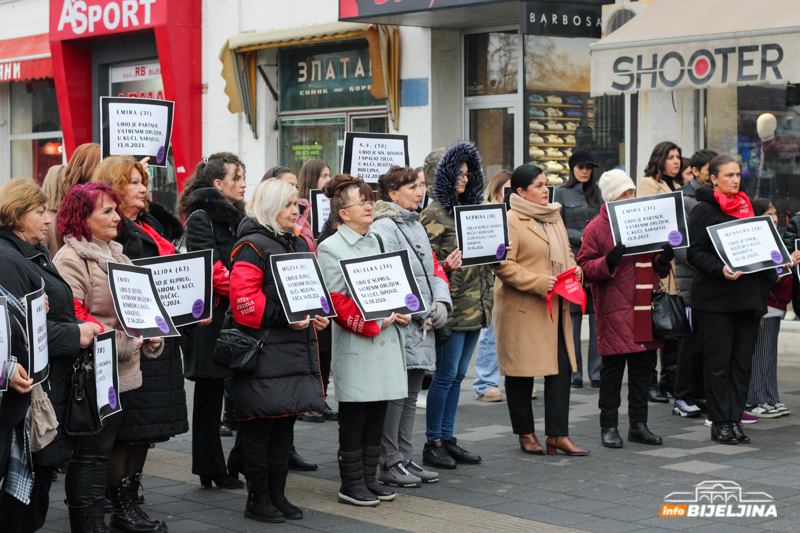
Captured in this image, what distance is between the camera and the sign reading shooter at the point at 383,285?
5.63m

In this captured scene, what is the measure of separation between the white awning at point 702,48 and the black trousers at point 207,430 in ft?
19.6

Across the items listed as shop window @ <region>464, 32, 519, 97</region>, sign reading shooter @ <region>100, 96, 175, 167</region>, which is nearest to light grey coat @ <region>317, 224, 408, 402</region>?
sign reading shooter @ <region>100, 96, 175, 167</region>

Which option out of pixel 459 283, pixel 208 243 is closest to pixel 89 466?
pixel 208 243

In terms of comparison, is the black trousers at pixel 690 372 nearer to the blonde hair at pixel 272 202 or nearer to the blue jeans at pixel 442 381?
the blue jeans at pixel 442 381

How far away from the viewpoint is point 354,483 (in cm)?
585

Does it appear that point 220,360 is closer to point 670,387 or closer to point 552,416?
point 552,416

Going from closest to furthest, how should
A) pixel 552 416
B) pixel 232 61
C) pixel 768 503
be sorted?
pixel 768 503
pixel 552 416
pixel 232 61

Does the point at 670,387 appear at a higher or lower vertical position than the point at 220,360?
lower

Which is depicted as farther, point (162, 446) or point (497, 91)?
point (497, 91)

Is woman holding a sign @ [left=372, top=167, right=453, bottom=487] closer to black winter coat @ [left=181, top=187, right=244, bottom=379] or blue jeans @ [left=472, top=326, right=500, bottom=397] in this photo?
black winter coat @ [left=181, top=187, right=244, bottom=379]

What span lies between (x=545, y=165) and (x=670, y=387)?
4774mm

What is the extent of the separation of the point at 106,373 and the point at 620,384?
153 inches

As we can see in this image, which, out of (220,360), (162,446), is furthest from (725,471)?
(162,446)

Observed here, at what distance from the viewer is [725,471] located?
255 inches
